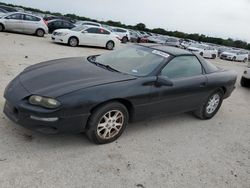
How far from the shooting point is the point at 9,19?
56.1ft

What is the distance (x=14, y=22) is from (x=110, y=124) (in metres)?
15.8

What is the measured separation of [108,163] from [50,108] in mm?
998

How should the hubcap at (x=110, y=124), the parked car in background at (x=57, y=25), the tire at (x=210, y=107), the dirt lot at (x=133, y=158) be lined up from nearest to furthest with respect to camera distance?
1. the dirt lot at (x=133, y=158)
2. the hubcap at (x=110, y=124)
3. the tire at (x=210, y=107)
4. the parked car in background at (x=57, y=25)

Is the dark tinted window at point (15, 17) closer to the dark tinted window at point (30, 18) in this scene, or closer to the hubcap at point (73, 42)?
the dark tinted window at point (30, 18)

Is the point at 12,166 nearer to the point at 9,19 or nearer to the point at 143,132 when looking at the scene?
the point at 143,132

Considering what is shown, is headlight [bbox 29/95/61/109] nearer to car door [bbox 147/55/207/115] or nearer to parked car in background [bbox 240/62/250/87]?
car door [bbox 147/55/207/115]

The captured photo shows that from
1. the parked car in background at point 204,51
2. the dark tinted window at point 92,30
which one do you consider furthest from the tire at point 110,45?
the parked car in background at point 204,51

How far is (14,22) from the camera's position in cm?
1730

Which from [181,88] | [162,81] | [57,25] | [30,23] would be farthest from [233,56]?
[162,81]

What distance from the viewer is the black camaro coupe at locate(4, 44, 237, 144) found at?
11.3 ft

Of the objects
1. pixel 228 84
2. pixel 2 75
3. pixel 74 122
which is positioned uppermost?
pixel 228 84

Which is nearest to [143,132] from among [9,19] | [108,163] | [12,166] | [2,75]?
[108,163]

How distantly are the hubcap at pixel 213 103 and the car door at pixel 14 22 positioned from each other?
1523 centimetres

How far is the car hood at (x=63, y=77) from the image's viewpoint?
11.7ft
